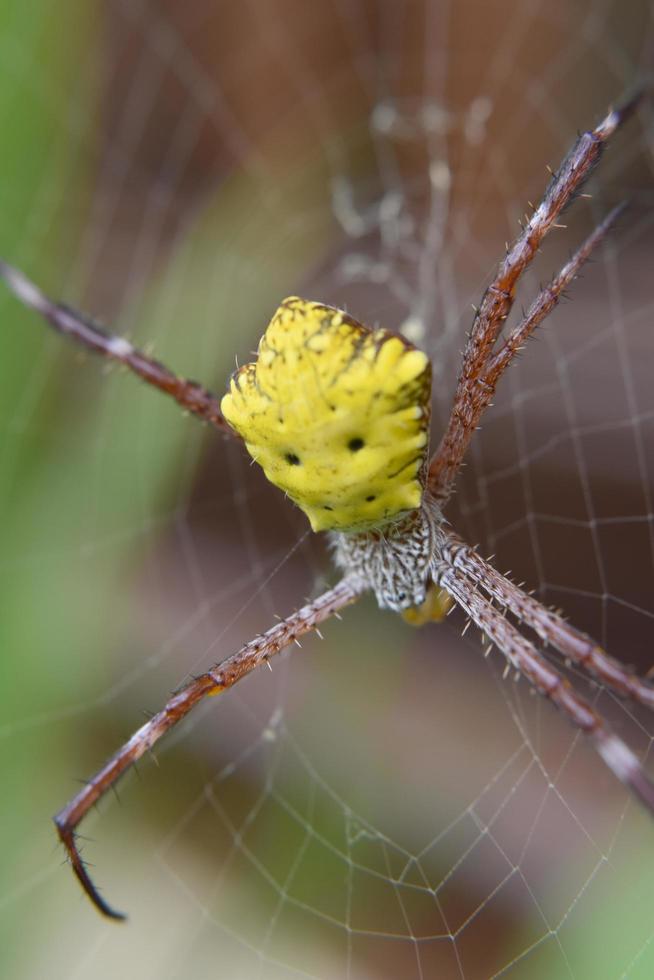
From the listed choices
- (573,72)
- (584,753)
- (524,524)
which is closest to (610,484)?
(524,524)

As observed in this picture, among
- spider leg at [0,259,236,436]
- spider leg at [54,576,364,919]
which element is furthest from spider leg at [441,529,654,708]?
spider leg at [0,259,236,436]

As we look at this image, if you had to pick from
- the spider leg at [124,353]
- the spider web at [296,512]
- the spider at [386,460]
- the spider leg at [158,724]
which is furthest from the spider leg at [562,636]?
the spider leg at [124,353]

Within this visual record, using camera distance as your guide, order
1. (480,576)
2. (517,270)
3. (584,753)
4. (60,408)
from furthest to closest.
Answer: (60,408) → (584,753) → (480,576) → (517,270)

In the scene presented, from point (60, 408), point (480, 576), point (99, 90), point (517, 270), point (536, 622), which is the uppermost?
point (99, 90)

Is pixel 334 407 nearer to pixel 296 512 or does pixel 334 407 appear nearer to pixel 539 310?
pixel 539 310

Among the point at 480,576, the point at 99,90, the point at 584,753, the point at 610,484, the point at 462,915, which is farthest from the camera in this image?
the point at 99,90

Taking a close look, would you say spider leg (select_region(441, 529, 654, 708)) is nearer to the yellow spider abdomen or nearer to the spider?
the spider

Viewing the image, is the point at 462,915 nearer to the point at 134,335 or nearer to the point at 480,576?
the point at 480,576

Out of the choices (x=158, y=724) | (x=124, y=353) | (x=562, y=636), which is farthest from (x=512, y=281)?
(x=158, y=724)

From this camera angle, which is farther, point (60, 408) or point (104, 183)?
point (104, 183)
